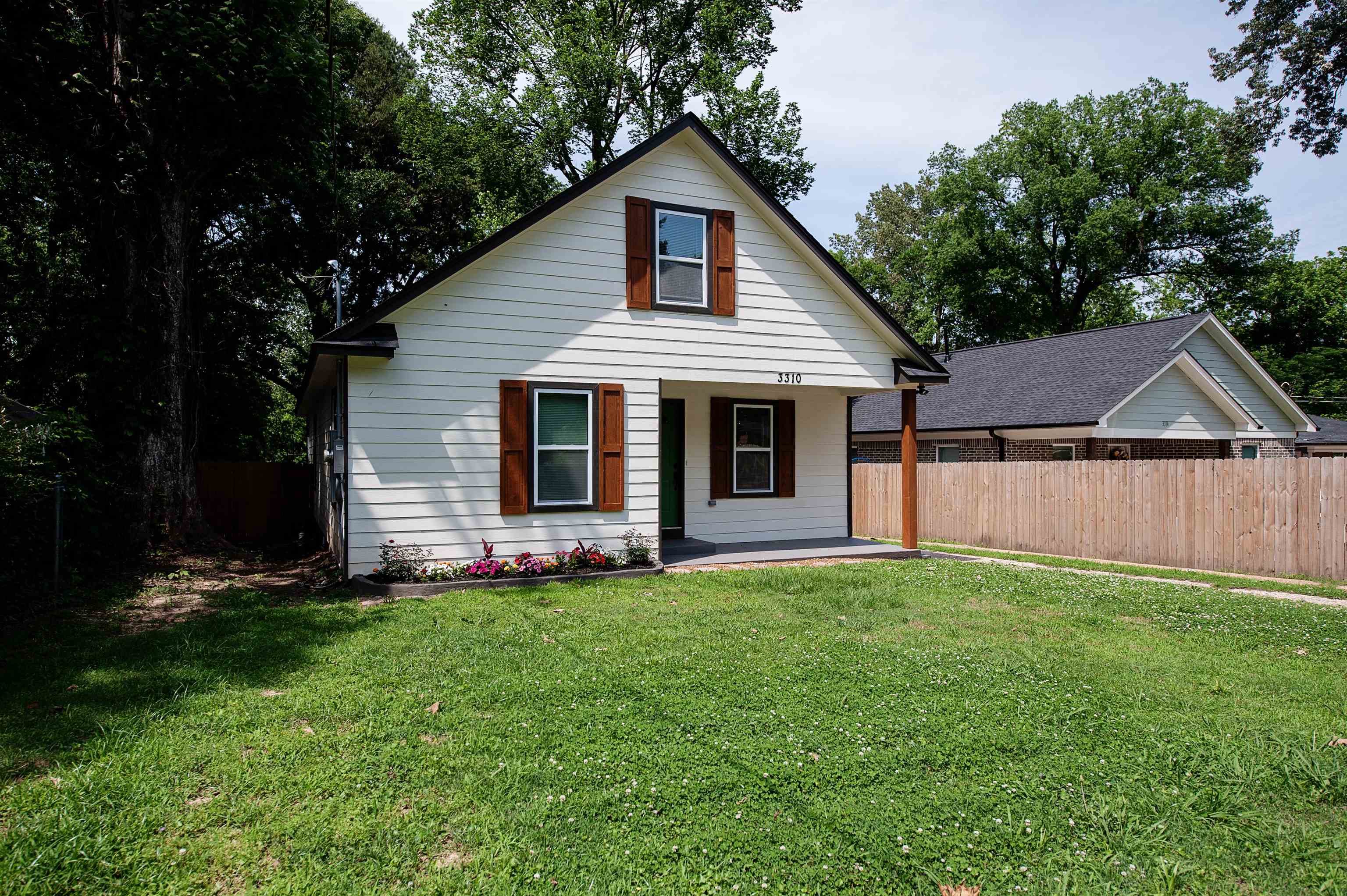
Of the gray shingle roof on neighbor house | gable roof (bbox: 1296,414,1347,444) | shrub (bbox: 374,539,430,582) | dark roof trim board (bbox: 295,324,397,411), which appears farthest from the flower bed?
gable roof (bbox: 1296,414,1347,444)

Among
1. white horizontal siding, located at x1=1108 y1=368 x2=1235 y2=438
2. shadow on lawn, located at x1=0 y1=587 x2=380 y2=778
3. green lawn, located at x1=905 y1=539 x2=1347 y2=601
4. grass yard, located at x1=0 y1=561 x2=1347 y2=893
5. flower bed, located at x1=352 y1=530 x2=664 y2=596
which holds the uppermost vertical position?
white horizontal siding, located at x1=1108 y1=368 x2=1235 y2=438

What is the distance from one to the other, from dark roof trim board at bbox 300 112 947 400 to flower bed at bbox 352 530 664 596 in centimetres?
271

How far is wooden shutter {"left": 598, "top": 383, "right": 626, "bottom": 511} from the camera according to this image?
32.8 feet

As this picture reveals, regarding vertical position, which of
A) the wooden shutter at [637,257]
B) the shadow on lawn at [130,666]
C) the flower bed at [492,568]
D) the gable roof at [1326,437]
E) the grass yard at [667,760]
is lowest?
the grass yard at [667,760]

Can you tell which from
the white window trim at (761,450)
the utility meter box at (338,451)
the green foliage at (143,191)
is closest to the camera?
the utility meter box at (338,451)

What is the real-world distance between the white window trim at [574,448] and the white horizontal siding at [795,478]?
2.28m

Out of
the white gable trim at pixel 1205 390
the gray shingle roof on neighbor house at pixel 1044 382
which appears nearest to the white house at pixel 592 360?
the gray shingle roof on neighbor house at pixel 1044 382

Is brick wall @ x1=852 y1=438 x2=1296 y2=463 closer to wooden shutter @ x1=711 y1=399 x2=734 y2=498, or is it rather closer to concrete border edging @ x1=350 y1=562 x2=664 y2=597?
wooden shutter @ x1=711 y1=399 x2=734 y2=498

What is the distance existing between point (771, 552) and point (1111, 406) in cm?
940

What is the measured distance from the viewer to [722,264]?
35.4 ft

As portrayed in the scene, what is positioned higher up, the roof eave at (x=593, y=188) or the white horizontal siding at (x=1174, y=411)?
the roof eave at (x=593, y=188)

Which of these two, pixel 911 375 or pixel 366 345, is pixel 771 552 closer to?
pixel 911 375

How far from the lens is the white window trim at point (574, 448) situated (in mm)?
9703

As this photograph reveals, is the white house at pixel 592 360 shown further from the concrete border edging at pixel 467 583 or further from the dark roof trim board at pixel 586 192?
the concrete border edging at pixel 467 583
